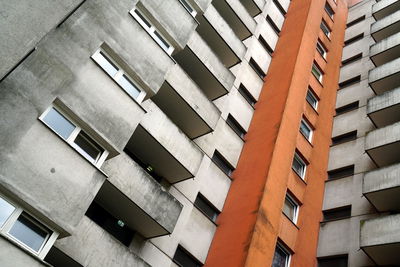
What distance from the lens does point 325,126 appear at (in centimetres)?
2267

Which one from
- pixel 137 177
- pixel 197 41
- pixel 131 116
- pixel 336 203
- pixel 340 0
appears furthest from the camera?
pixel 340 0

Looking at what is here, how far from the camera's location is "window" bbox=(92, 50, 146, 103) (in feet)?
38.9

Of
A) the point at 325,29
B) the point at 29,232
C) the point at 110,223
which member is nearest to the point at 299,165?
the point at 110,223

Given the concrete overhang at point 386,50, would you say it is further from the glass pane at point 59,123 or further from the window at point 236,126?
the glass pane at point 59,123

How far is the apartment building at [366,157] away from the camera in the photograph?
1603 centimetres

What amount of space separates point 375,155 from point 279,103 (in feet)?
16.3

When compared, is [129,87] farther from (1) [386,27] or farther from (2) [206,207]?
(1) [386,27]

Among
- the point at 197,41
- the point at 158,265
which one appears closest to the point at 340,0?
the point at 197,41

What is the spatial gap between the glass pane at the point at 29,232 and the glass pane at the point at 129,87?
15.0ft

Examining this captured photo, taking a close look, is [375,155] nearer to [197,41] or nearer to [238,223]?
[238,223]

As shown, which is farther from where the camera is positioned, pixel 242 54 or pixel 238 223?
pixel 242 54

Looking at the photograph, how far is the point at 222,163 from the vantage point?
17.7 meters

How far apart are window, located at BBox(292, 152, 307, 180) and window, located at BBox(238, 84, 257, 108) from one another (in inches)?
129

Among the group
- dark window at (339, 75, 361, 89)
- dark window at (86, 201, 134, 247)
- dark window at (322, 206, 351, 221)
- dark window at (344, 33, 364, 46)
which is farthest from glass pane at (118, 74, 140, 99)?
dark window at (344, 33, 364, 46)
